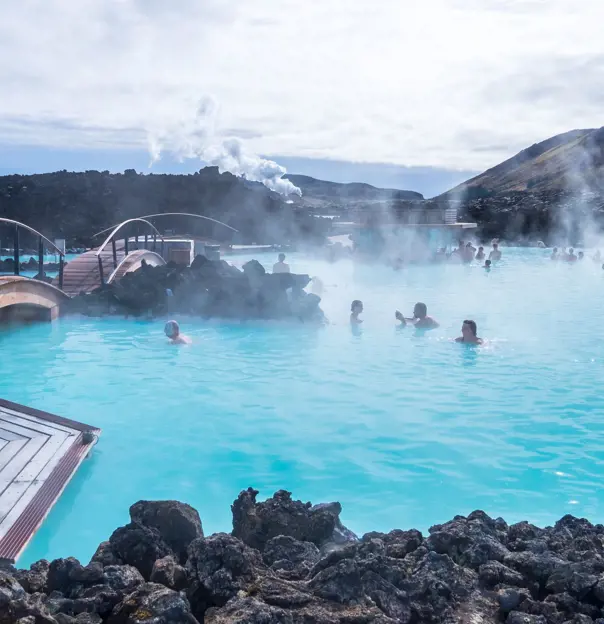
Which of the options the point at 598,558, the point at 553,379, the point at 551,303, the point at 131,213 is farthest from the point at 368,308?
the point at 131,213

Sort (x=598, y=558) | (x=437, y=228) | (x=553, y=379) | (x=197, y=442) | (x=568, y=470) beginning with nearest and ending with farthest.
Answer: (x=598, y=558) → (x=568, y=470) → (x=197, y=442) → (x=553, y=379) → (x=437, y=228)

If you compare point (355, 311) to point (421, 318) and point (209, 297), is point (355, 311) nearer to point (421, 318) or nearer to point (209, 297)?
point (421, 318)

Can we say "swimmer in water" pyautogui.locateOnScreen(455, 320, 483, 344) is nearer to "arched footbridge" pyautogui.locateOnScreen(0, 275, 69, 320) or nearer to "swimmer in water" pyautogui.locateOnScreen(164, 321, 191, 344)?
"swimmer in water" pyautogui.locateOnScreen(164, 321, 191, 344)

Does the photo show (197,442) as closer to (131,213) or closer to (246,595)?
(246,595)

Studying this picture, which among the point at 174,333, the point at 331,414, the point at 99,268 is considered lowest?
the point at 331,414

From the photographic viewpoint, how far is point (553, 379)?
393 inches

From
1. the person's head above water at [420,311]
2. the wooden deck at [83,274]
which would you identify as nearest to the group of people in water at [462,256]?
the person's head above water at [420,311]

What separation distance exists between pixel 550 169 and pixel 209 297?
268 ft

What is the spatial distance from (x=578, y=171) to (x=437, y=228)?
54.1 meters

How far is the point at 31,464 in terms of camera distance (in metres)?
5.40

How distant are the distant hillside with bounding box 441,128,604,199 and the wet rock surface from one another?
56.3 m

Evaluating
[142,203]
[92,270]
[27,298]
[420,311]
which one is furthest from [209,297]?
[142,203]

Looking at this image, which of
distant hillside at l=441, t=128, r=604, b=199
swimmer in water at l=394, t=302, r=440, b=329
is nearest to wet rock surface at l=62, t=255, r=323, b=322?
swimmer in water at l=394, t=302, r=440, b=329

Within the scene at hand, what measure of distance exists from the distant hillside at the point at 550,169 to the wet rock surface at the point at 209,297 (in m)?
56.3
